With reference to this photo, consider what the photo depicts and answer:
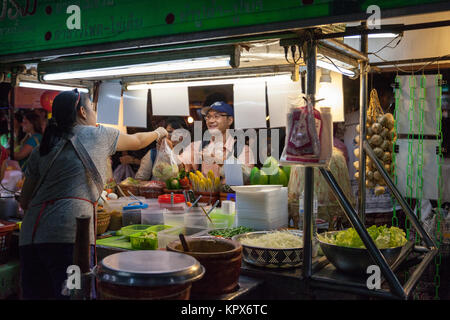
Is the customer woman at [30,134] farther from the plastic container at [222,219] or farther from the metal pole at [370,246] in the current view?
the metal pole at [370,246]

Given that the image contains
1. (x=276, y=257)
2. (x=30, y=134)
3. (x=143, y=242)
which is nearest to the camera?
(x=276, y=257)

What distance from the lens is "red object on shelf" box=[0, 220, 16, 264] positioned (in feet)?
11.7

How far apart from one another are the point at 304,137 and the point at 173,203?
6.46 feet

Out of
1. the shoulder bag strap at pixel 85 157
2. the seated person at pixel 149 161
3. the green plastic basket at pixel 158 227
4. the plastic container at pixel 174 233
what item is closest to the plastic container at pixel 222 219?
the plastic container at pixel 174 233

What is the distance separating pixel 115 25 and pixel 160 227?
1.63 metres

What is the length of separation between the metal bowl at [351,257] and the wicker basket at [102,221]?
1.94 m

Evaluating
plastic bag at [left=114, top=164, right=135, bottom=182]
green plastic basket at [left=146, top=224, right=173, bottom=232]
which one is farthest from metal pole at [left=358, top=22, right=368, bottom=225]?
plastic bag at [left=114, top=164, right=135, bottom=182]

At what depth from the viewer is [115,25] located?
2.76 metres

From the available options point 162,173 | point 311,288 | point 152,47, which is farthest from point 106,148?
point 162,173

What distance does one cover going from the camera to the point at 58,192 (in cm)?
260

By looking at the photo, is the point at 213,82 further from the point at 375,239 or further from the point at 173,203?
the point at 375,239

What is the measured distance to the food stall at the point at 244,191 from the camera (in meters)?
2.12

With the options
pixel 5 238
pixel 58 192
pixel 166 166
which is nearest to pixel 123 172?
pixel 166 166

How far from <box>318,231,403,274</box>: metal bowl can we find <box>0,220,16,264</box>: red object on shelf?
9.09 ft
